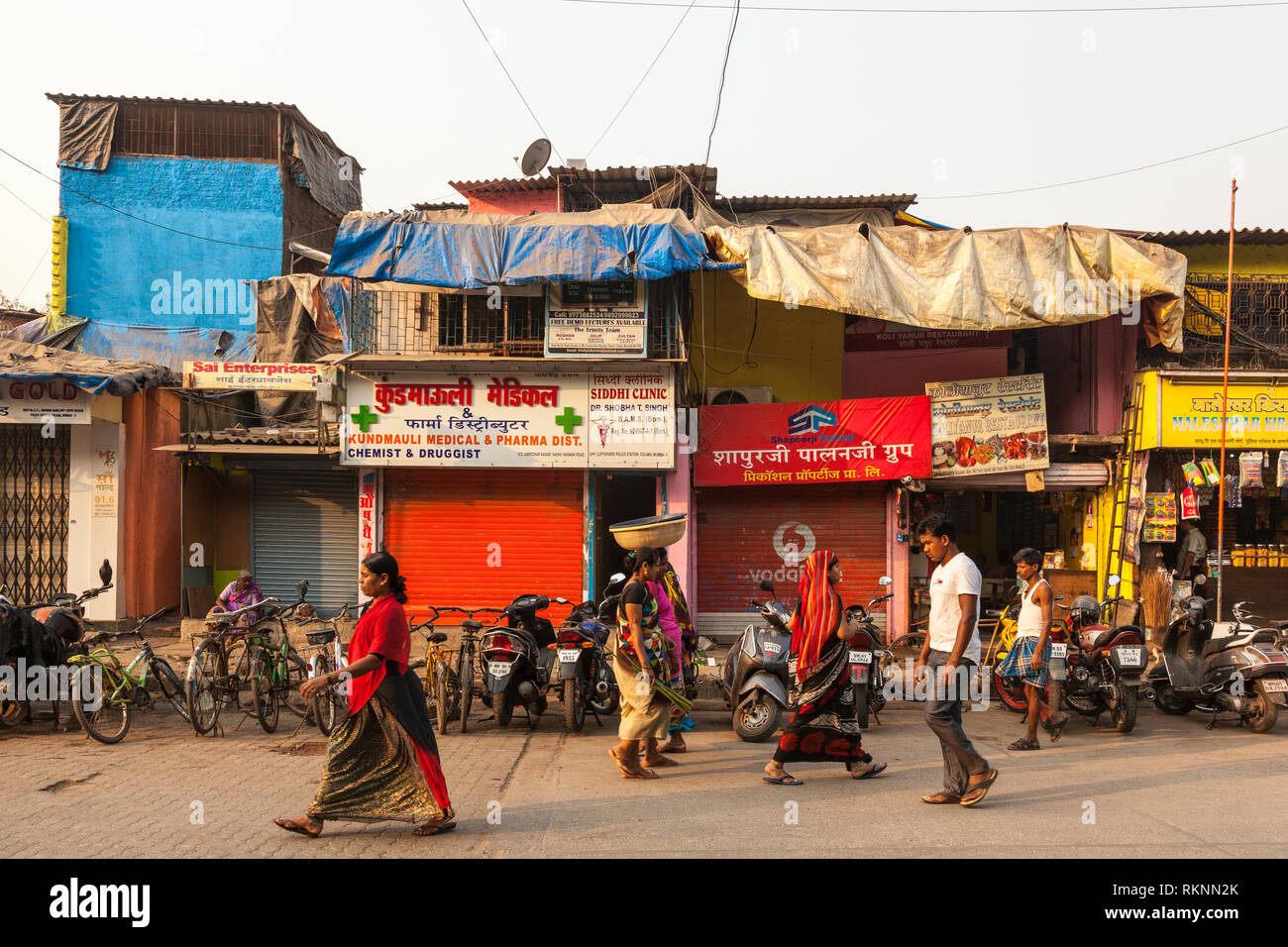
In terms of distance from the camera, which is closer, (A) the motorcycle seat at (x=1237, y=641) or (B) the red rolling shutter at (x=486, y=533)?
(A) the motorcycle seat at (x=1237, y=641)

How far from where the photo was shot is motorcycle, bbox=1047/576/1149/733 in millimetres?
8609

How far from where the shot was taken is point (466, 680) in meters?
8.51

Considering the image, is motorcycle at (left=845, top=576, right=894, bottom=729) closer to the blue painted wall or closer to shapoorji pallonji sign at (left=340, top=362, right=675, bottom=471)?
shapoorji pallonji sign at (left=340, top=362, right=675, bottom=471)

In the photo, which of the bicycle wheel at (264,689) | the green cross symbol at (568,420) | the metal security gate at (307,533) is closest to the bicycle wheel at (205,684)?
the bicycle wheel at (264,689)

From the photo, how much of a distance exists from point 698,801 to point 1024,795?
7.05 ft

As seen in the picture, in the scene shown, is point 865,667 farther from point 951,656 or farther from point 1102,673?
point 951,656

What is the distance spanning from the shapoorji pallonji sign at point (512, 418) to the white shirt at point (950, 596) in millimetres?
7860

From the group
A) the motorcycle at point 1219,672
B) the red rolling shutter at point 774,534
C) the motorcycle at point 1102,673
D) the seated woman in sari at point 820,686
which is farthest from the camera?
the red rolling shutter at point 774,534

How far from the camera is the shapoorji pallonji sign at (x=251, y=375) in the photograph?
1353 centimetres

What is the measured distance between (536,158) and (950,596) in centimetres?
1224

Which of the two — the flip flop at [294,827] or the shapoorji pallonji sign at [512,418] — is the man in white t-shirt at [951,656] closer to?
the flip flop at [294,827]

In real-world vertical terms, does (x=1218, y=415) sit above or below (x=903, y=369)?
below

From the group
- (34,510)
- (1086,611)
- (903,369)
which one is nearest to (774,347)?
(903,369)
